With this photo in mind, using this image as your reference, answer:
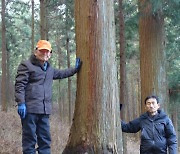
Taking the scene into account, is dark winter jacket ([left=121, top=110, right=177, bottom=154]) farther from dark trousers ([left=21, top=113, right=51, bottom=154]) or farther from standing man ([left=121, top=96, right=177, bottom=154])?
dark trousers ([left=21, top=113, right=51, bottom=154])

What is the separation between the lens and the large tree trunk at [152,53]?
26.2ft

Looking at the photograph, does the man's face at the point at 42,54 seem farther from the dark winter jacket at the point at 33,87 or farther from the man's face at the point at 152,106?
the man's face at the point at 152,106

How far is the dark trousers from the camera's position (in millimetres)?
5551

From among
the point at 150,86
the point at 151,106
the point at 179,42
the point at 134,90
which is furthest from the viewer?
the point at 134,90

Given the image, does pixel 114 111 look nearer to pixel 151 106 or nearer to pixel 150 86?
pixel 151 106

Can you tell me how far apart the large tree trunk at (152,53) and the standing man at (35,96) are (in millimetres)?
2803

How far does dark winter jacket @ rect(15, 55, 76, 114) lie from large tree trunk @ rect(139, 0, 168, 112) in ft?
9.28

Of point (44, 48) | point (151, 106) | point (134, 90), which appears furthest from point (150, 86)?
point (134, 90)

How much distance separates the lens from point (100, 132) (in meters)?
5.34

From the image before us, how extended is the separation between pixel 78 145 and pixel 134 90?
30.5m

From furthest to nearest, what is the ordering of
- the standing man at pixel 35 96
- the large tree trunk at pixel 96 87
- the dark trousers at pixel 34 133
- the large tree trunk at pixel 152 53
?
the large tree trunk at pixel 152 53, the dark trousers at pixel 34 133, the standing man at pixel 35 96, the large tree trunk at pixel 96 87

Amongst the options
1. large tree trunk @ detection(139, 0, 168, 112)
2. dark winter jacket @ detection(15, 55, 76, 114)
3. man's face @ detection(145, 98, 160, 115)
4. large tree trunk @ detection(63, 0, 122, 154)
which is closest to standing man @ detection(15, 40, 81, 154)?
dark winter jacket @ detection(15, 55, 76, 114)

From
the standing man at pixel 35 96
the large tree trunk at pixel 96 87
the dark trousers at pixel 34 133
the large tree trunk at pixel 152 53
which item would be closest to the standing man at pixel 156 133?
the large tree trunk at pixel 96 87

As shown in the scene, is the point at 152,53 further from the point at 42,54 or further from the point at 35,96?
the point at 35,96
